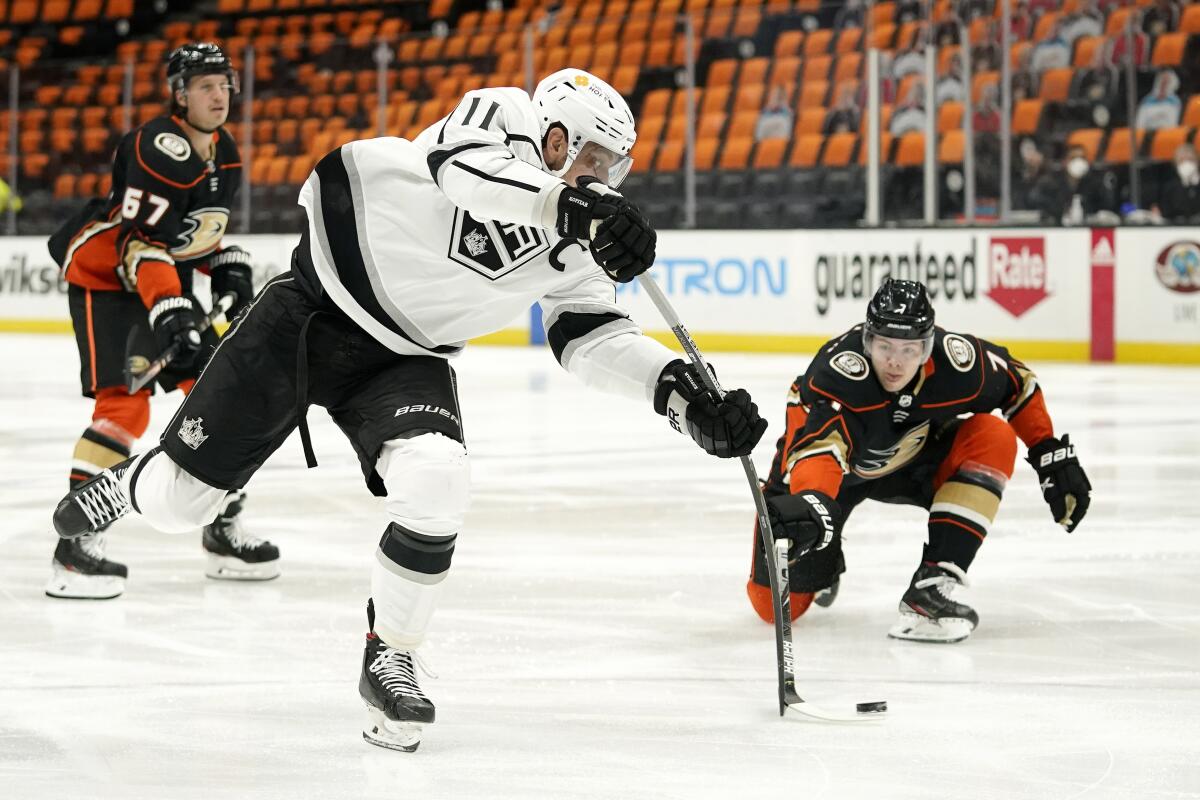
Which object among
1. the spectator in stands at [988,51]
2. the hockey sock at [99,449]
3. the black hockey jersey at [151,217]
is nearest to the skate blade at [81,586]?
the hockey sock at [99,449]

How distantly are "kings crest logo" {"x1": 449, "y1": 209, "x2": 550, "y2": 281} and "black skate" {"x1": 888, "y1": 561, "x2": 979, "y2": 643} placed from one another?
1230 millimetres

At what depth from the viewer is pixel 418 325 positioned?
2816mm

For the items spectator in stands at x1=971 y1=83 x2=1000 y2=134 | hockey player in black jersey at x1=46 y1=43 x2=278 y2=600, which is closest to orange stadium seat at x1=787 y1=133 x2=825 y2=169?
spectator in stands at x1=971 y1=83 x2=1000 y2=134

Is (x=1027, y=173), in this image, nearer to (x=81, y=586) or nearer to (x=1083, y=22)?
(x=1083, y=22)

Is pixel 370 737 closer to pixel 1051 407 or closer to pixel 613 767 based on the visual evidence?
pixel 613 767

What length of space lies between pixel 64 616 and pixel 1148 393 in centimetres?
624

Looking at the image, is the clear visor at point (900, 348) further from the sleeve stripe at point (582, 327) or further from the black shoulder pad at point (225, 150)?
the black shoulder pad at point (225, 150)

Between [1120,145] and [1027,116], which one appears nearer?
[1120,145]

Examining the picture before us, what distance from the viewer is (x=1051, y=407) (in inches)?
310

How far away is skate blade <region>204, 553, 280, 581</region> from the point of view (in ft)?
13.6

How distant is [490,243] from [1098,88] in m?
8.38

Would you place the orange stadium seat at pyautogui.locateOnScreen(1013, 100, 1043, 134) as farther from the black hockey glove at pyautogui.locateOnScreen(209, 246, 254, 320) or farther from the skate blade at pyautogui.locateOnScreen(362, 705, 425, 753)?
the skate blade at pyautogui.locateOnScreen(362, 705, 425, 753)

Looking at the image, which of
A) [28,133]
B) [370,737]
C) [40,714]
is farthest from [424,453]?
[28,133]

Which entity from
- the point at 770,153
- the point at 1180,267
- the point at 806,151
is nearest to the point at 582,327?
the point at 1180,267
